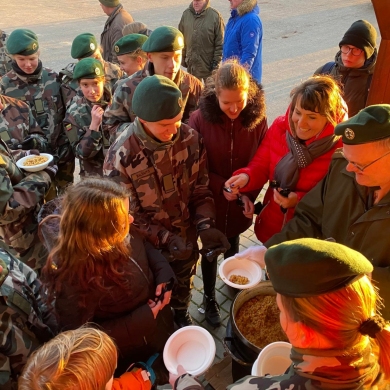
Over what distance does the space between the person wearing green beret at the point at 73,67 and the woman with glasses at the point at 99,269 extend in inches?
102

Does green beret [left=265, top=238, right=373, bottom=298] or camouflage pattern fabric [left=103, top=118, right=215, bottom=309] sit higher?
green beret [left=265, top=238, right=373, bottom=298]

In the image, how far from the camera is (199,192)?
3.33 meters

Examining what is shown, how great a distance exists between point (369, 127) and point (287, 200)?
0.92m

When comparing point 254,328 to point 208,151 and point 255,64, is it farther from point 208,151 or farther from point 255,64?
point 255,64

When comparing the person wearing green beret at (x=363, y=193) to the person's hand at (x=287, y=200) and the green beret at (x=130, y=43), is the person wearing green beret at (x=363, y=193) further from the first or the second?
the green beret at (x=130, y=43)

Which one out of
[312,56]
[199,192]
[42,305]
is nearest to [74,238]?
[42,305]

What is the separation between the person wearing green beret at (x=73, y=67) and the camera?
4.64 meters

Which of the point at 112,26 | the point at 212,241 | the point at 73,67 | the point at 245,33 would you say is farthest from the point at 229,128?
the point at 112,26

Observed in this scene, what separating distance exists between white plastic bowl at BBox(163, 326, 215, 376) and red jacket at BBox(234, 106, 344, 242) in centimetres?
114

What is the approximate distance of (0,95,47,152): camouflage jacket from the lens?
3.99 m

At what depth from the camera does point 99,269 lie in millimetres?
2279

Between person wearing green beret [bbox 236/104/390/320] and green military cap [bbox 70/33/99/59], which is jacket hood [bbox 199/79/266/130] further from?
green military cap [bbox 70/33/99/59]

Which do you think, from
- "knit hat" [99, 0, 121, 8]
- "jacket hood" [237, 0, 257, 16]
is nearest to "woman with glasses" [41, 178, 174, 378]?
"jacket hood" [237, 0, 257, 16]

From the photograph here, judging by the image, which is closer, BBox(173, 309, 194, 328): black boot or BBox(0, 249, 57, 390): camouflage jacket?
BBox(0, 249, 57, 390): camouflage jacket
